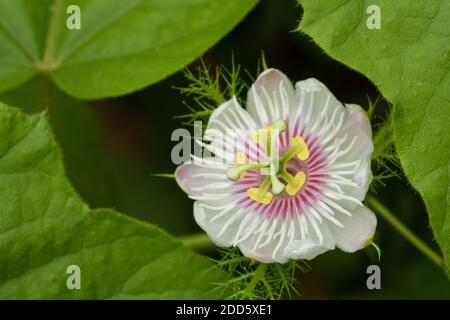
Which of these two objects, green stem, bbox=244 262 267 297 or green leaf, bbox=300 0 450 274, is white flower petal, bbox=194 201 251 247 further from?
green leaf, bbox=300 0 450 274

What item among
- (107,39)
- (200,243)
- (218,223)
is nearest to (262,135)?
(218,223)

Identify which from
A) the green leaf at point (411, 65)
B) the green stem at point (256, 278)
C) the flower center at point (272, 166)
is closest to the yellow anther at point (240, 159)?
the flower center at point (272, 166)

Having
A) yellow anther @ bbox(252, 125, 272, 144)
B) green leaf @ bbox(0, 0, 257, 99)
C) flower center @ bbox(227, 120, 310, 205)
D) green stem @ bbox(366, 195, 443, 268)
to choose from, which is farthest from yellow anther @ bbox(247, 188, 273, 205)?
green leaf @ bbox(0, 0, 257, 99)

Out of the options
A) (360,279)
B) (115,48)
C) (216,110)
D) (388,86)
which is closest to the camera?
(388,86)

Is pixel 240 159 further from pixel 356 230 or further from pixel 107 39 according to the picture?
pixel 107 39
